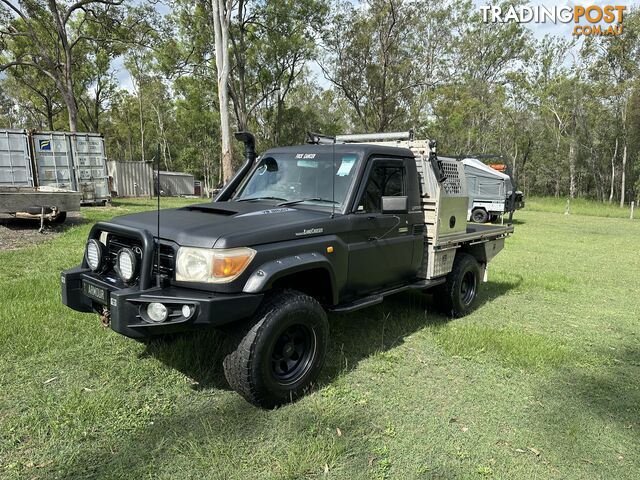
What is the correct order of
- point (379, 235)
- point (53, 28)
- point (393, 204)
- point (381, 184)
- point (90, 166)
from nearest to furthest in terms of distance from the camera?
1. point (393, 204)
2. point (379, 235)
3. point (381, 184)
4. point (90, 166)
5. point (53, 28)

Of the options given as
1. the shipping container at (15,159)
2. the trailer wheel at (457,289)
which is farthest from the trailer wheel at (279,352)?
the shipping container at (15,159)

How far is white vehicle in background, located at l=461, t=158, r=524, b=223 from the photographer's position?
16859mm

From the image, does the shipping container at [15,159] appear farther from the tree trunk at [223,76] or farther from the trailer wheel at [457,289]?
the trailer wheel at [457,289]

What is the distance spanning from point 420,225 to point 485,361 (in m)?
1.48

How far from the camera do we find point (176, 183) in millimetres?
32250

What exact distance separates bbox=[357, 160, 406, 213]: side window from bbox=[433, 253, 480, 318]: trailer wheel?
1402mm

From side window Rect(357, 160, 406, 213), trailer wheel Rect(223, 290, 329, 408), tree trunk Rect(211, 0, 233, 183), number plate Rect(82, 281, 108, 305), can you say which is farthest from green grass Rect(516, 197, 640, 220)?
number plate Rect(82, 281, 108, 305)

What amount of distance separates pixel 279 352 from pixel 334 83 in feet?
92.1

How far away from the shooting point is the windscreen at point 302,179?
3949 mm

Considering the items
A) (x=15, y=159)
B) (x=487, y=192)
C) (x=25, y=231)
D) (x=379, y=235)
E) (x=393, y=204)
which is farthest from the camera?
(x=487, y=192)

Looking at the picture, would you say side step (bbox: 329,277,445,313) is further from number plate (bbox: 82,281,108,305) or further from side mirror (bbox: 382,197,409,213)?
number plate (bbox: 82,281,108,305)

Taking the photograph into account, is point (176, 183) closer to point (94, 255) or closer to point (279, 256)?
point (94, 255)

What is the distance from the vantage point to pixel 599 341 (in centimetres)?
486

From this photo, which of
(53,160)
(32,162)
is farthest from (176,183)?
(32,162)
